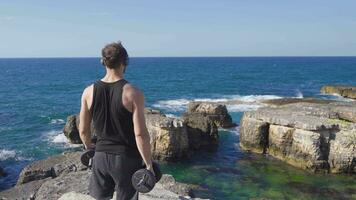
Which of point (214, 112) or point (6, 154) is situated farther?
→ point (214, 112)

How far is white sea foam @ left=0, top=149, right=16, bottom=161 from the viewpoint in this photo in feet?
77.1

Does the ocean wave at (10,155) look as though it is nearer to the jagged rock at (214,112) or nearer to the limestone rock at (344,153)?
the jagged rock at (214,112)

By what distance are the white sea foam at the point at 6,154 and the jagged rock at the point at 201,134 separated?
9623mm

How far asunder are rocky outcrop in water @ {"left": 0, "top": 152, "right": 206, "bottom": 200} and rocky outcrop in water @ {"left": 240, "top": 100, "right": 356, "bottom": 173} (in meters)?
9.88

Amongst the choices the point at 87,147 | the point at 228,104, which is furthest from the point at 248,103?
the point at 87,147

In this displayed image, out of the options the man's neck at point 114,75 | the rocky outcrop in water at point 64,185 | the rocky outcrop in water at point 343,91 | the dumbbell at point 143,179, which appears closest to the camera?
the man's neck at point 114,75

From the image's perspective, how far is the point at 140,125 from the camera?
17.9 ft

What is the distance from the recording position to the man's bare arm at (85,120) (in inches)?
227

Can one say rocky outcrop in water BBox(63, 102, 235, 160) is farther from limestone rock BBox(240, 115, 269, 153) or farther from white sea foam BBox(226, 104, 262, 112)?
white sea foam BBox(226, 104, 262, 112)

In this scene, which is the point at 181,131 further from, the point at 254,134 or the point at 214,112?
the point at 214,112

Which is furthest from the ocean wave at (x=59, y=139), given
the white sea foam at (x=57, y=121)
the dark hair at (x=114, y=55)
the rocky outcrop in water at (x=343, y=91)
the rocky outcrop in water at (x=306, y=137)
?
the rocky outcrop in water at (x=343, y=91)

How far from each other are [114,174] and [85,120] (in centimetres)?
82

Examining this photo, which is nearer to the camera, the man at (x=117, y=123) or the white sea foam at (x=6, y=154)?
the man at (x=117, y=123)

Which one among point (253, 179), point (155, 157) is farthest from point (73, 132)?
point (253, 179)
